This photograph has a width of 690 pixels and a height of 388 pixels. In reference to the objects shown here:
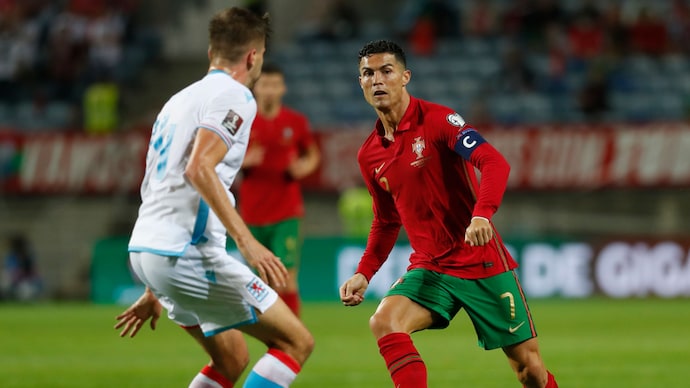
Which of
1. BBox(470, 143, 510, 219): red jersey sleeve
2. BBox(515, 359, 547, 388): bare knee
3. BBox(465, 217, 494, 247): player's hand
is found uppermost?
BBox(470, 143, 510, 219): red jersey sleeve

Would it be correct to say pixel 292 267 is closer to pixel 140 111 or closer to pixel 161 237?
pixel 161 237

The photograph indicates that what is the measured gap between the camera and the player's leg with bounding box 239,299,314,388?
5.59m

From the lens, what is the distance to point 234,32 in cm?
552

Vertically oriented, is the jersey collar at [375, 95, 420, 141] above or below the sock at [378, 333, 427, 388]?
above

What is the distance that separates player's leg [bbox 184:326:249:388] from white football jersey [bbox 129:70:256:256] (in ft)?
2.18

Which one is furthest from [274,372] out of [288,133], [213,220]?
[288,133]

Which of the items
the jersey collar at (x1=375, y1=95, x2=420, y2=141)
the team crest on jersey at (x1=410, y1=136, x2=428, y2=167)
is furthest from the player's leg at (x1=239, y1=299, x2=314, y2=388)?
the jersey collar at (x1=375, y1=95, x2=420, y2=141)

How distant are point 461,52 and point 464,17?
2.68 ft

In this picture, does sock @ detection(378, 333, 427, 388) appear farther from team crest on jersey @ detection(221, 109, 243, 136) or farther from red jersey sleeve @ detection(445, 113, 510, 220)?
team crest on jersey @ detection(221, 109, 243, 136)

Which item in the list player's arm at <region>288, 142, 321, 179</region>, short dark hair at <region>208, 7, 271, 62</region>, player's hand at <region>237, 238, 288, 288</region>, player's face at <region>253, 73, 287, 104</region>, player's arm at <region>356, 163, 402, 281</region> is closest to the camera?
player's hand at <region>237, 238, 288, 288</region>

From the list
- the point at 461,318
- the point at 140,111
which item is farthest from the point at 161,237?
the point at 140,111

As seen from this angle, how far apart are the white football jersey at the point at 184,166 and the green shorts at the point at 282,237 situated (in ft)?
16.9

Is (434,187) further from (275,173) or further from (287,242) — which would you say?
(275,173)

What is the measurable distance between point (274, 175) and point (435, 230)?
Result: 4849 millimetres
